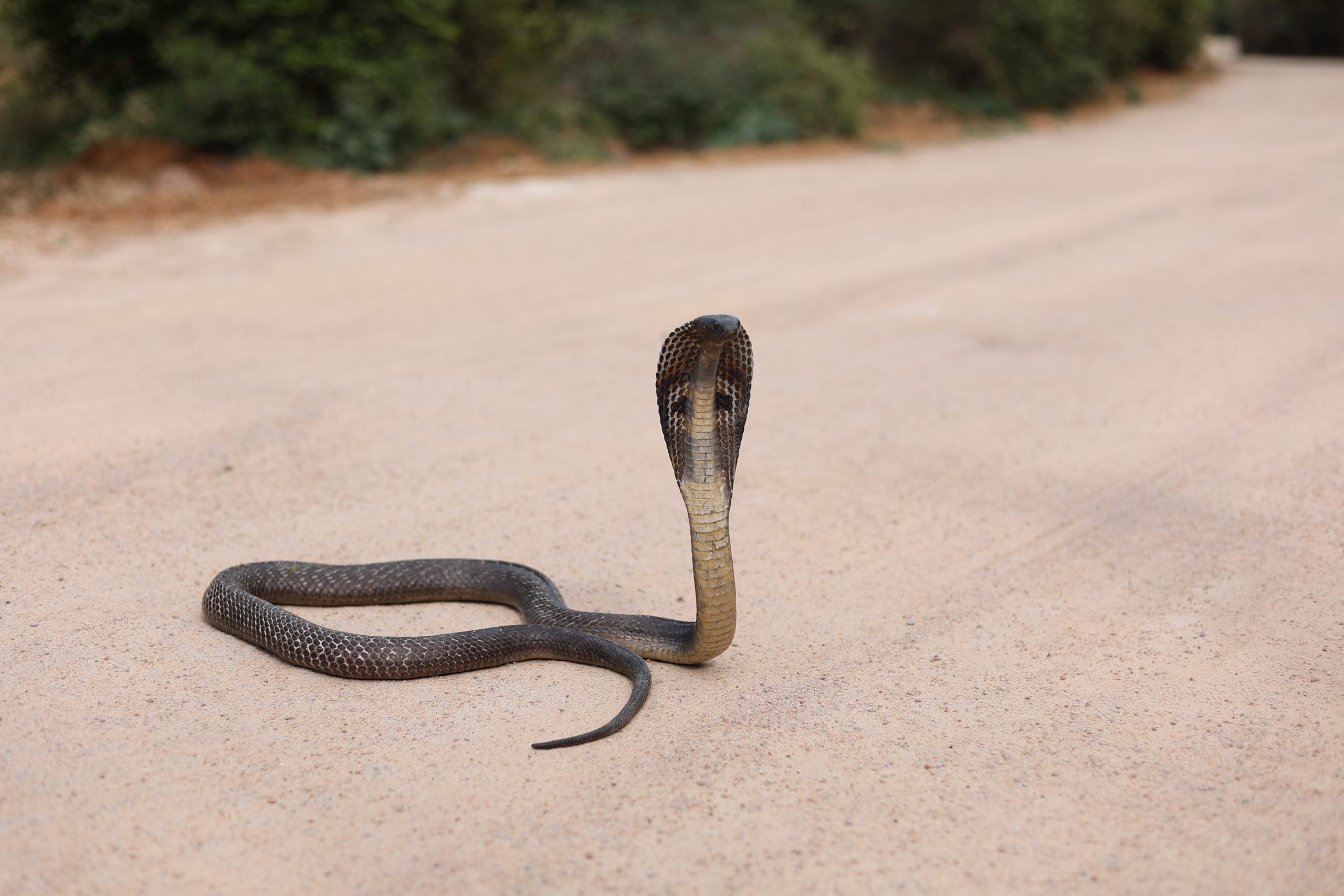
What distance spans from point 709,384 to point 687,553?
1776 millimetres

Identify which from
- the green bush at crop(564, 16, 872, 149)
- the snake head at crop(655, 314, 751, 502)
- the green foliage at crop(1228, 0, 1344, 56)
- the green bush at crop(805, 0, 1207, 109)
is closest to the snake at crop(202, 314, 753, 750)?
the snake head at crop(655, 314, 751, 502)

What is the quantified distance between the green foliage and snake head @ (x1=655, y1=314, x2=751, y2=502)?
125 feet

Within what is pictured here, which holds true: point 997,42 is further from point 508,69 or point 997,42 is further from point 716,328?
point 716,328

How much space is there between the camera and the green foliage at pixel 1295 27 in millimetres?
35156

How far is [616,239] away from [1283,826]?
892cm

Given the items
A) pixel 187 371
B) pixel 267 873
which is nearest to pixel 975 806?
pixel 267 873

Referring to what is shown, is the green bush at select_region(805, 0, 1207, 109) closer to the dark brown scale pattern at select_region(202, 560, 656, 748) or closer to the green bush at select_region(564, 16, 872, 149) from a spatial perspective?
the green bush at select_region(564, 16, 872, 149)

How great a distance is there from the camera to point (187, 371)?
25.0 feet

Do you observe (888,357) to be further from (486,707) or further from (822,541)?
(486,707)

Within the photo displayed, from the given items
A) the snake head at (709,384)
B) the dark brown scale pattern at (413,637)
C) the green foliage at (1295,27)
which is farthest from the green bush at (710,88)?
the green foliage at (1295,27)

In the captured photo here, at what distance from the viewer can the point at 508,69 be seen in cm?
1691

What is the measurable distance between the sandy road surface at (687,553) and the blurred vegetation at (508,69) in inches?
144

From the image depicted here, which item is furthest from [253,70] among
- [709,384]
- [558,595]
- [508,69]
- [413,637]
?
[709,384]

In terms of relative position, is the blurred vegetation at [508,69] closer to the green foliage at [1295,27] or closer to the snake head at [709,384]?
the snake head at [709,384]
